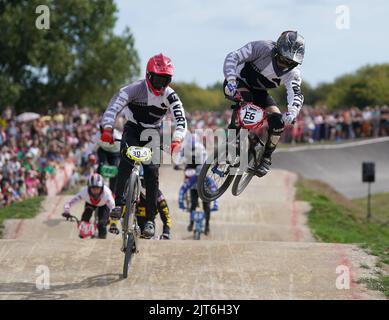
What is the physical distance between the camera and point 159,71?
9852 millimetres

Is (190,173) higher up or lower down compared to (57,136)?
lower down

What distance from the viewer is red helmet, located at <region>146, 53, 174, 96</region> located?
983 cm

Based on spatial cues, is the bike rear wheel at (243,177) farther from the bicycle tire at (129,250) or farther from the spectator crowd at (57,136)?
the spectator crowd at (57,136)

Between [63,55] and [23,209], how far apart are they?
625 inches

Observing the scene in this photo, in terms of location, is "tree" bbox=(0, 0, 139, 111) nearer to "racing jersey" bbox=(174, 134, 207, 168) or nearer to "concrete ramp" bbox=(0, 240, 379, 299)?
"racing jersey" bbox=(174, 134, 207, 168)

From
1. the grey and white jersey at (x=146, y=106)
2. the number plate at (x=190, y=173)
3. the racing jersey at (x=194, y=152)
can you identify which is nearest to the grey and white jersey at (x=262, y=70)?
the grey and white jersey at (x=146, y=106)

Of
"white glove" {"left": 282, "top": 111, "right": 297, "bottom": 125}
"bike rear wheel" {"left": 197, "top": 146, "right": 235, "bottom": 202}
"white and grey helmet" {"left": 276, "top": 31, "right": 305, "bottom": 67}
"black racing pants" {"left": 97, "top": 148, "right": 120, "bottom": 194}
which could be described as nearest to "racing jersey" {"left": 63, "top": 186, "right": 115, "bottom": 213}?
"black racing pants" {"left": 97, "top": 148, "right": 120, "bottom": 194}

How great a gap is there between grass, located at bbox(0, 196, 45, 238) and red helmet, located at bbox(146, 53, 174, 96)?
8.64 meters

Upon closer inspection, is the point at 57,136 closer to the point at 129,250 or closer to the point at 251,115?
the point at 251,115

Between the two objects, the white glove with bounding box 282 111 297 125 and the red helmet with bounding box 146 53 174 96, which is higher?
the red helmet with bounding box 146 53 174 96

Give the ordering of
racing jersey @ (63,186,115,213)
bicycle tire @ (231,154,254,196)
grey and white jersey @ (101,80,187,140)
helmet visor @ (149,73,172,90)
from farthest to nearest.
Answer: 1. racing jersey @ (63,186,115,213)
2. bicycle tire @ (231,154,254,196)
3. grey and white jersey @ (101,80,187,140)
4. helmet visor @ (149,73,172,90)

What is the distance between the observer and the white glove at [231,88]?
10.2 m

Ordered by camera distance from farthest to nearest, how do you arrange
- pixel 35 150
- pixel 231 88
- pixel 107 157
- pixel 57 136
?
pixel 57 136 → pixel 35 150 → pixel 107 157 → pixel 231 88

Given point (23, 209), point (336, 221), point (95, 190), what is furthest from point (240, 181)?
point (336, 221)
